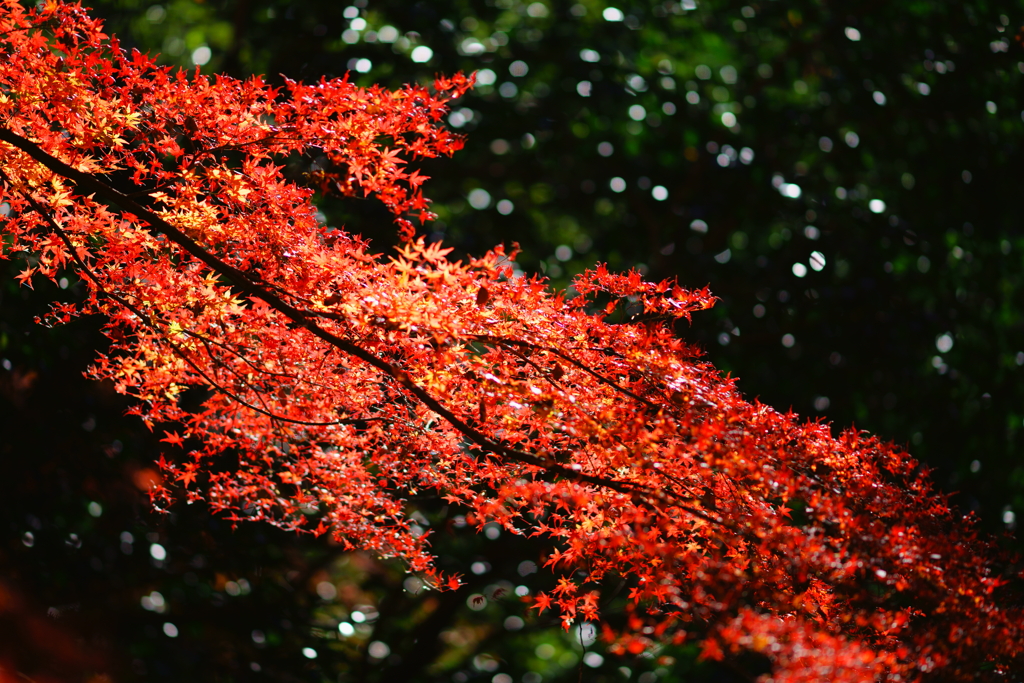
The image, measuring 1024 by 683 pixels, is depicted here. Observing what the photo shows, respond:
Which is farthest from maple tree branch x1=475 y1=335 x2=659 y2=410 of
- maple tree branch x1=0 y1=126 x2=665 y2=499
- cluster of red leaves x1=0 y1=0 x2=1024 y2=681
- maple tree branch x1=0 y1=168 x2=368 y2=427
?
maple tree branch x1=0 y1=168 x2=368 y2=427

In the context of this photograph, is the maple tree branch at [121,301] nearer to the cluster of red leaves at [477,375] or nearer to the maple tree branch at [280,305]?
the cluster of red leaves at [477,375]

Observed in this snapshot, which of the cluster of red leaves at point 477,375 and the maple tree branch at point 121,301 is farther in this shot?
the maple tree branch at point 121,301

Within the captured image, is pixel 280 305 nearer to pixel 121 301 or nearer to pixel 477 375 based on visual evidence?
pixel 477 375

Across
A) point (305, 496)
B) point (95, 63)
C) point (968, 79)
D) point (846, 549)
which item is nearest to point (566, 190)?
point (968, 79)

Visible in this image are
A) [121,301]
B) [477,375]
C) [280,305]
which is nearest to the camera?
[280,305]

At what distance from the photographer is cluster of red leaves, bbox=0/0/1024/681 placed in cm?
150

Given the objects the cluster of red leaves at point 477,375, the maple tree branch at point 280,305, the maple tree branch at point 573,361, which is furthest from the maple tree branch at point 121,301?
the maple tree branch at point 573,361

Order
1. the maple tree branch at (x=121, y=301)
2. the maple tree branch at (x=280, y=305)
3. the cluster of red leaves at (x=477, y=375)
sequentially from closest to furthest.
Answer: the cluster of red leaves at (x=477, y=375) → the maple tree branch at (x=280, y=305) → the maple tree branch at (x=121, y=301)

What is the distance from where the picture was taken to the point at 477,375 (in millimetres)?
1819

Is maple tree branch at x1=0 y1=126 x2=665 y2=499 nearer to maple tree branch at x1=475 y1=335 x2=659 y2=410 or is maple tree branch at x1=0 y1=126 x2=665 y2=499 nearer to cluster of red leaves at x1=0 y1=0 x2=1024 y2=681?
cluster of red leaves at x1=0 y1=0 x2=1024 y2=681

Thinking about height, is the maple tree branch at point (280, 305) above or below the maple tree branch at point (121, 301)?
above

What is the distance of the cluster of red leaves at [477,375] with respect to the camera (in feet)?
4.93

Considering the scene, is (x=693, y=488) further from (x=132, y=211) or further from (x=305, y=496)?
(x=132, y=211)

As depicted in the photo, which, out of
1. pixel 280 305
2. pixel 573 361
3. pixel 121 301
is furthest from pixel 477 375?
pixel 121 301
